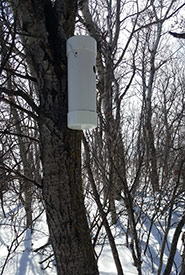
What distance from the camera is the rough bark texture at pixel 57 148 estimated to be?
1033 mm

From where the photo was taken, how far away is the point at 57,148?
3.42 feet

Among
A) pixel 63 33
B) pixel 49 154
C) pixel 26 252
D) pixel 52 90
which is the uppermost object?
pixel 63 33

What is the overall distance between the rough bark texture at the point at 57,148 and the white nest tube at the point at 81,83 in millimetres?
79

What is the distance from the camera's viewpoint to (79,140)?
1122 millimetres

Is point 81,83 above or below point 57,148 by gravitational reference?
above

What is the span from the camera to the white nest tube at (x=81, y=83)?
0.95 meters

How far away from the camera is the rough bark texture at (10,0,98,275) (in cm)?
103

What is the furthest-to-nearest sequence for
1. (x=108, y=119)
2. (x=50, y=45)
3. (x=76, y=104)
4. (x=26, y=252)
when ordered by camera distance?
1. (x=26, y=252)
2. (x=108, y=119)
3. (x=50, y=45)
4. (x=76, y=104)

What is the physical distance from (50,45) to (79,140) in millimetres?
435

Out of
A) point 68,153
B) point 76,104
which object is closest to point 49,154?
point 68,153

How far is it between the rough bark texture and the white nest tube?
0.08 m

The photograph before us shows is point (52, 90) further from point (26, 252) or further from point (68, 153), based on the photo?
point (26, 252)

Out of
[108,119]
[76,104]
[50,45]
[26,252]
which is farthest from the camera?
[26,252]

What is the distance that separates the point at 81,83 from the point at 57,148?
0.96ft
